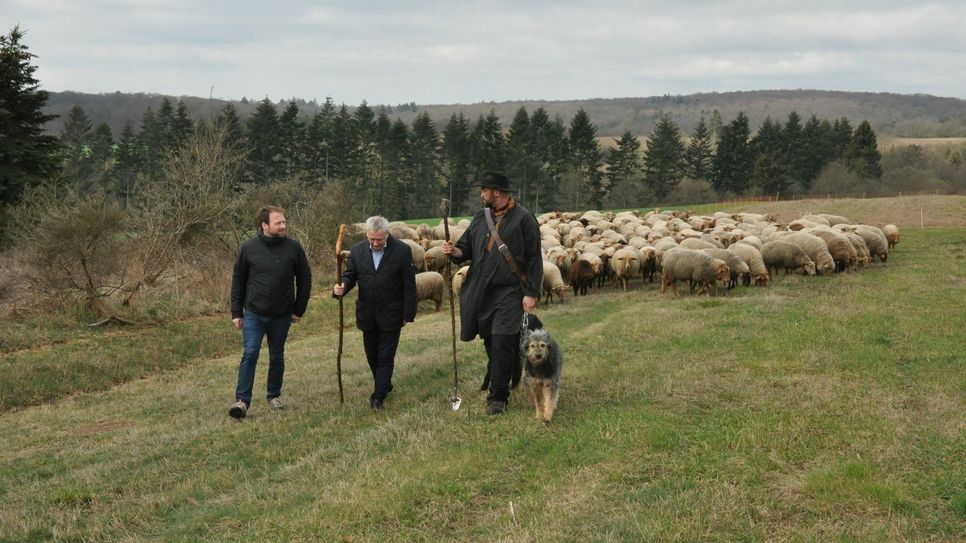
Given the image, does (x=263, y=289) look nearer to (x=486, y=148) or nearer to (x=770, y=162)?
(x=486, y=148)

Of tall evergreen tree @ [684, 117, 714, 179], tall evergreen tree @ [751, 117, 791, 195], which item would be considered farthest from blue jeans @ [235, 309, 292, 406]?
tall evergreen tree @ [684, 117, 714, 179]

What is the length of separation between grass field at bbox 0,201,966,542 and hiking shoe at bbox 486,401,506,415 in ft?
0.55

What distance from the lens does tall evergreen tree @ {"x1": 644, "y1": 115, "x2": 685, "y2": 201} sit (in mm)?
74938

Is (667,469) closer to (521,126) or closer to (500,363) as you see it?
(500,363)

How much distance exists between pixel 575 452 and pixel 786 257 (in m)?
17.0

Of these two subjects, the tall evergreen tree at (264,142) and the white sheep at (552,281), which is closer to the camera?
the white sheep at (552,281)

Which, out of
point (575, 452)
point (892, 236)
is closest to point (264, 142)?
point (892, 236)

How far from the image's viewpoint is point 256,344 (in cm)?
883

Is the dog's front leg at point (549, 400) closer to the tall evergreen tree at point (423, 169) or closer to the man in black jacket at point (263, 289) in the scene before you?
the man in black jacket at point (263, 289)

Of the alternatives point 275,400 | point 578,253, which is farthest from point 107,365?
point 578,253

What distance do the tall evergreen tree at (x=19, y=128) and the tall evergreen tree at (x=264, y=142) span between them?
30140 mm

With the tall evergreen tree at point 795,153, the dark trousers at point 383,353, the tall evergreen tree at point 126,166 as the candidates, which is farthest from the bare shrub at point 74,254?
the tall evergreen tree at point 795,153

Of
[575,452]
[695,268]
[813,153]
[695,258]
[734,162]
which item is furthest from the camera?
[813,153]

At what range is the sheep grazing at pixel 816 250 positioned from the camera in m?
21.0
